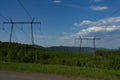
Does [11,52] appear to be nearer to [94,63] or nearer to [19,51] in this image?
[19,51]

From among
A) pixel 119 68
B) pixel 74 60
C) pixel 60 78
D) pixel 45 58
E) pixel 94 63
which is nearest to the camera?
pixel 60 78

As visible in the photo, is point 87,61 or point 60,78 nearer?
point 60,78

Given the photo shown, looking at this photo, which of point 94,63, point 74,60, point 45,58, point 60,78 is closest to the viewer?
point 60,78

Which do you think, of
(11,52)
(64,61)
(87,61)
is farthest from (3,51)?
(87,61)

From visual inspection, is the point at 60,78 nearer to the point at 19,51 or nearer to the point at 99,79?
the point at 99,79

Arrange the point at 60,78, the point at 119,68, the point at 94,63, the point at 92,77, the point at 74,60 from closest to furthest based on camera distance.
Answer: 1. the point at 60,78
2. the point at 92,77
3. the point at 119,68
4. the point at 94,63
5. the point at 74,60

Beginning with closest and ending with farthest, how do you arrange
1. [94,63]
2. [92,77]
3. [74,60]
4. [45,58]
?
1. [92,77]
2. [94,63]
3. [74,60]
4. [45,58]

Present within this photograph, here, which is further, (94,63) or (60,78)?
(94,63)

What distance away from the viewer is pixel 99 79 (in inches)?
750

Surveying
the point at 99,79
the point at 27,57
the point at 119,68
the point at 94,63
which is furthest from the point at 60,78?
the point at 27,57

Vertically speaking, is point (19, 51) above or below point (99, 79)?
above

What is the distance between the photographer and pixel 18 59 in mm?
37969

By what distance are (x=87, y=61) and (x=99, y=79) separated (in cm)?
1763

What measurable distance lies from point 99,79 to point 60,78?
104 inches
